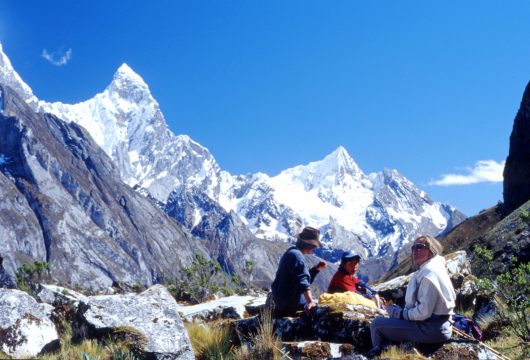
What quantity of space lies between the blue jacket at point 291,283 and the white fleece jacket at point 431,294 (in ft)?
9.81

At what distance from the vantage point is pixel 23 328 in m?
10.7

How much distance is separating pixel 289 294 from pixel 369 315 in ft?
6.95

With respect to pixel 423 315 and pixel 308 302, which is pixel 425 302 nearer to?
pixel 423 315

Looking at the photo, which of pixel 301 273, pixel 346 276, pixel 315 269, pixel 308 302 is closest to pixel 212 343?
pixel 308 302

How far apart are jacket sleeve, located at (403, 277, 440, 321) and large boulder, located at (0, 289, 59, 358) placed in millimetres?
6586

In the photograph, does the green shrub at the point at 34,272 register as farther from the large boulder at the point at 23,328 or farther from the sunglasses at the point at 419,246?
the sunglasses at the point at 419,246

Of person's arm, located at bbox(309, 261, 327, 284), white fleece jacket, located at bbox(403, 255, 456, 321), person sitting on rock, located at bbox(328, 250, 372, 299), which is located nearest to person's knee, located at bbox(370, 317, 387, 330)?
white fleece jacket, located at bbox(403, 255, 456, 321)

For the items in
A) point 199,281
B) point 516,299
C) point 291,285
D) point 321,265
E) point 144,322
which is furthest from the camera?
point 199,281

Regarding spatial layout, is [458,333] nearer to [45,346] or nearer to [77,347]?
[77,347]

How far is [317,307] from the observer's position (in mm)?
10359

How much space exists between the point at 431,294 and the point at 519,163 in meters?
67.6

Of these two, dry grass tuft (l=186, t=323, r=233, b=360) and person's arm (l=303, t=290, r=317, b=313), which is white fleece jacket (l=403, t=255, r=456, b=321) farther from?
dry grass tuft (l=186, t=323, r=233, b=360)

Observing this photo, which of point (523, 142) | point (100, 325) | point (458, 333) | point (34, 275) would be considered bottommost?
point (458, 333)

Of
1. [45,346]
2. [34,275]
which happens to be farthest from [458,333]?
[34,275]
